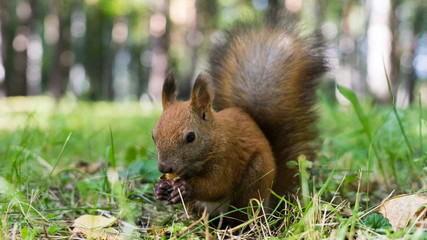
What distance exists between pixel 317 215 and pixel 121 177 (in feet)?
3.10

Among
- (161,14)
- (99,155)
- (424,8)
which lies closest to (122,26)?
(161,14)

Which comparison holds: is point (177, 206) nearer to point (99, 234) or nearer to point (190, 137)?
point (190, 137)

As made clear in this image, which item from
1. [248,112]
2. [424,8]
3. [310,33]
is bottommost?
[248,112]

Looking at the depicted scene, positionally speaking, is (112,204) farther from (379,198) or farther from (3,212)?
(379,198)

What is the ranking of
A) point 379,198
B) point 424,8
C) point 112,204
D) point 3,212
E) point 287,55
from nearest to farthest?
point 3,212
point 112,204
point 379,198
point 287,55
point 424,8

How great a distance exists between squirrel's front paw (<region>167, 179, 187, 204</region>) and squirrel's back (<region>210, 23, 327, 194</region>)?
48 centimetres

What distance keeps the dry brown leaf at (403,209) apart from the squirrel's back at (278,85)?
496 mm

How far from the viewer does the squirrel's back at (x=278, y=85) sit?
185 centimetres

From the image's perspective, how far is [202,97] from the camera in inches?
64.7

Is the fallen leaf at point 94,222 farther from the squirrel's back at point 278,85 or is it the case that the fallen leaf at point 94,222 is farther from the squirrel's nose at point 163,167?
the squirrel's back at point 278,85

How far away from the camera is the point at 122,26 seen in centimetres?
1891

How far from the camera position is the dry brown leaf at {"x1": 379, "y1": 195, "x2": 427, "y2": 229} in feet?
3.95

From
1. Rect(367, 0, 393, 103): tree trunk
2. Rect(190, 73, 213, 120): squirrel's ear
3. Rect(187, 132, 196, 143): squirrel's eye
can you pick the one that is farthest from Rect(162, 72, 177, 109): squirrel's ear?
Rect(367, 0, 393, 103): tree trunk

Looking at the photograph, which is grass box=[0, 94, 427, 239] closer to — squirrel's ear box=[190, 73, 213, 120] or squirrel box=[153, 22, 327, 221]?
squirrel box=[153, 22, 327, 221]
